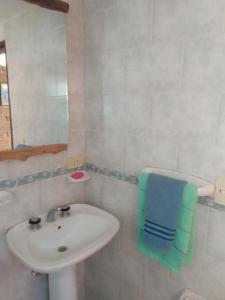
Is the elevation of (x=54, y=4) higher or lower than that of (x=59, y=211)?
higher

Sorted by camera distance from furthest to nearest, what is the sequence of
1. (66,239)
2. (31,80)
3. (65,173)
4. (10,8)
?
(65,173), (66,239), (31,80), (10,8)

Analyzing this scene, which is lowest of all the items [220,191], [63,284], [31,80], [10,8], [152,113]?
[63,284]

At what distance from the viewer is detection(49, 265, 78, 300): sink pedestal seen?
129cm

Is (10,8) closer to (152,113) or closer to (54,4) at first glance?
(54,4)

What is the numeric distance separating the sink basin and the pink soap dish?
18 cm

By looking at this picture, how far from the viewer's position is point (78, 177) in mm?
1503

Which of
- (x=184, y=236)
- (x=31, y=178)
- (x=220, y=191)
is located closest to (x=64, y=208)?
(x=31, y=178)

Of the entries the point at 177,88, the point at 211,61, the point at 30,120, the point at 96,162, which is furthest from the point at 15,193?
the point at 211,61

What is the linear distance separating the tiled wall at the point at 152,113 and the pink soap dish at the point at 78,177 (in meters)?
0.08

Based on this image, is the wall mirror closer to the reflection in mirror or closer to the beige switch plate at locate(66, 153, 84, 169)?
the reflection in mirror

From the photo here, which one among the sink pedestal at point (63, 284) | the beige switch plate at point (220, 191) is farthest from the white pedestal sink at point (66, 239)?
the beige switch plate at point (220, 191)

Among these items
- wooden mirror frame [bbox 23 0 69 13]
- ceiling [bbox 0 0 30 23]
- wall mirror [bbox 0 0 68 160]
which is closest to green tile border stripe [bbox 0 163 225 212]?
wall mirror [bbox 0 0 68 160]

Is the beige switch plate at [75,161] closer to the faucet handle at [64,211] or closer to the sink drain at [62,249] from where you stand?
the faucet handle at [64,211]

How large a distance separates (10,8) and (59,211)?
1.12 metres
